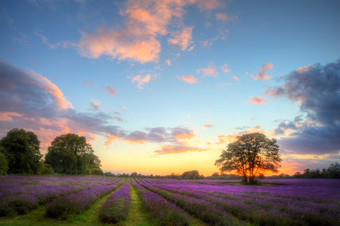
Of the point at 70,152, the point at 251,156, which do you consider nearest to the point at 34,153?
the point at 70,152

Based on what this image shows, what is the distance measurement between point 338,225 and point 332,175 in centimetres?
3723

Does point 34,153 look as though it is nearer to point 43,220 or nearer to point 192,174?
point 43,220

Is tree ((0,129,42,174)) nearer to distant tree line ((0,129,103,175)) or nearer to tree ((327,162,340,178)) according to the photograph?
distant tree line ((0,129,103,175))

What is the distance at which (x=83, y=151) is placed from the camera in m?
50.6

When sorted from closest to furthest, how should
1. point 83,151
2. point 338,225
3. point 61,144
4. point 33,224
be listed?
1. point 338,225
2. point 33,224
3. point 61,144
4. point 83,151

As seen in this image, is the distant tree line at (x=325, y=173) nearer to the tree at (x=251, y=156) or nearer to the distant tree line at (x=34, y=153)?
the tree at (x=251, y=156)

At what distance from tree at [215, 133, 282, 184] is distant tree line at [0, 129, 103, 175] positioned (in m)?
40.7

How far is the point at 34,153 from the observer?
124 feet

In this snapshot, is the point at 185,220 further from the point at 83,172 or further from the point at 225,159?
the point at 83,172

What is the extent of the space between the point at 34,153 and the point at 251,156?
4821 cm

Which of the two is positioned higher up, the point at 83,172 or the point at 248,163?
the point at 248,163

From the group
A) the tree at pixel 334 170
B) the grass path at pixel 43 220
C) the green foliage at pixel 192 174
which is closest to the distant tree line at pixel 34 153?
the grass path at pixel 43 220

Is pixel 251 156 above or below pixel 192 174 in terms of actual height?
above

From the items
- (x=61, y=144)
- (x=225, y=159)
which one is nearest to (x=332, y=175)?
(x=225, y=159)
